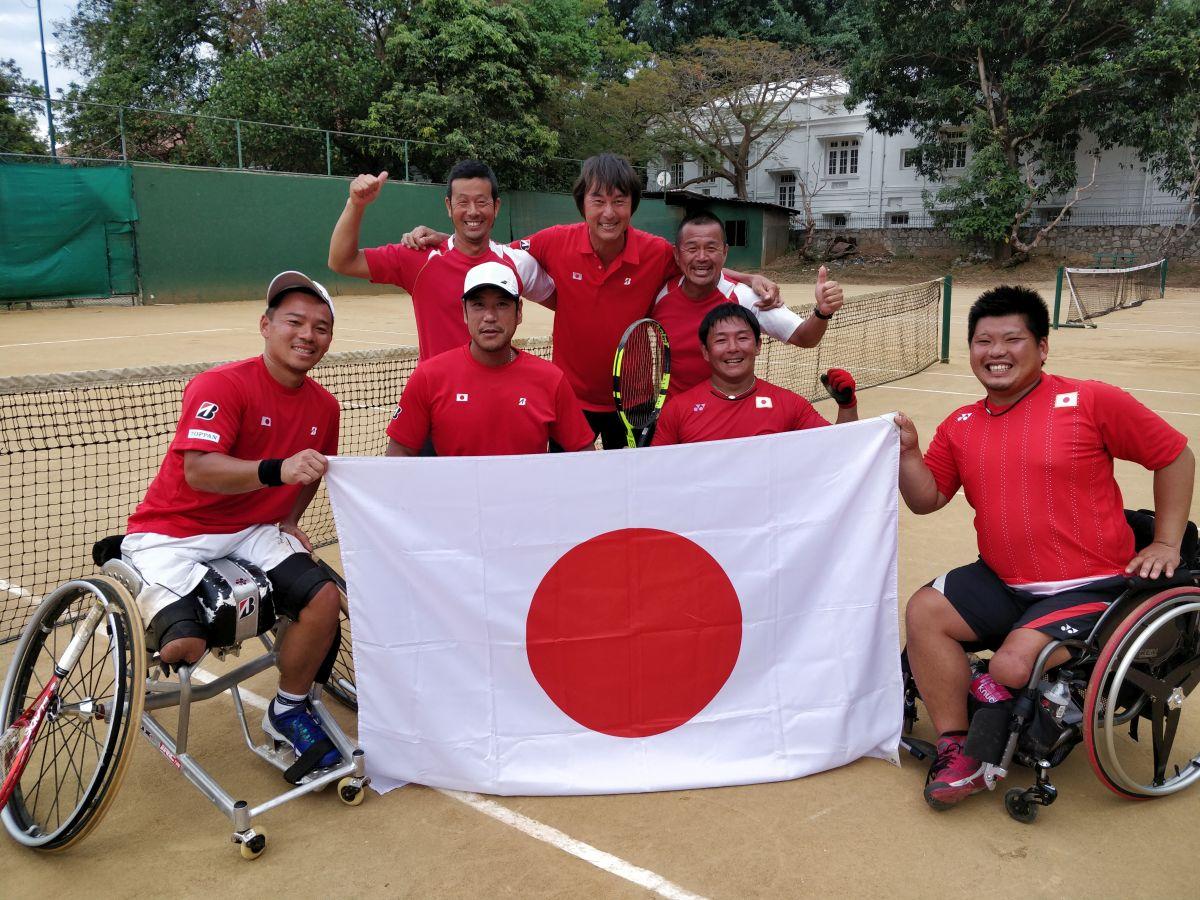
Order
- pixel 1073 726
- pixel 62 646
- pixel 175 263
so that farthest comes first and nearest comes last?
pixel 175 263 → pixel 62 646 → pixel 1073 726

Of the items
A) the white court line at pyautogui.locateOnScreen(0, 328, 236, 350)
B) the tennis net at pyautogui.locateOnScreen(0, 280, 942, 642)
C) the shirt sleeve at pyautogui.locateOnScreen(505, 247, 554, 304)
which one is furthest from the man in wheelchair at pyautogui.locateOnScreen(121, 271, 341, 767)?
the white court line at pyautogui.locateOnScreen(0, 328, 236, 350)

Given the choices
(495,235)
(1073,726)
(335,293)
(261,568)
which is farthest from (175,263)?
(1073,726)

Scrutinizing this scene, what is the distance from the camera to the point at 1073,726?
2.92 meters

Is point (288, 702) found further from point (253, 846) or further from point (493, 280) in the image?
point (493, 280)

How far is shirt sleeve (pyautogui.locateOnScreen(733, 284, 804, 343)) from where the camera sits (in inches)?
165

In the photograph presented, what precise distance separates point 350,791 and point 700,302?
241 cm

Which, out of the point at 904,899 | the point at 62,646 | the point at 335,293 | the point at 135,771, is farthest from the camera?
the point at 335,293

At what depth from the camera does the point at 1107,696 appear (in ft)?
9.24

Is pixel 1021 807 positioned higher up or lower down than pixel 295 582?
lower down

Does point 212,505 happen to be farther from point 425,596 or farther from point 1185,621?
point 1185,621

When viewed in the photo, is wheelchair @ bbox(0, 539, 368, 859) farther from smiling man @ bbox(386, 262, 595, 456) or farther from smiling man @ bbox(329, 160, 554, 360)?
smiling man @ bbox(329, 160, 554, 360)

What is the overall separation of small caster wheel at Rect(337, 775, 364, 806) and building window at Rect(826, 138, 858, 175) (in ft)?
156

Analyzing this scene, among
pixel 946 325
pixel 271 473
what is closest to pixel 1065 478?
Answer: pixel 271 473

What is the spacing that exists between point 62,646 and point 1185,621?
4658 millimetres
